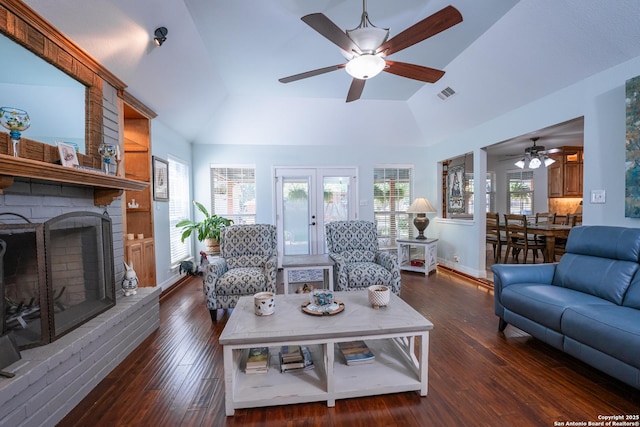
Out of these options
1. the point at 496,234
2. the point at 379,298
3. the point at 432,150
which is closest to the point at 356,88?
the point at 379,298

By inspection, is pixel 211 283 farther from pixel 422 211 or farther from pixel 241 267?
pixel 422 211

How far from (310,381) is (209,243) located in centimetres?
339

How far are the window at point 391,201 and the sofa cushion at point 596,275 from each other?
3.18 metres

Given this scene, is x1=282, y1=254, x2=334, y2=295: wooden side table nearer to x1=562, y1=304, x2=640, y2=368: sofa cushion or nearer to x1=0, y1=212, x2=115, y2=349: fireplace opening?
x1=0, y1=212, x2=115, y2=349: fireplace opening

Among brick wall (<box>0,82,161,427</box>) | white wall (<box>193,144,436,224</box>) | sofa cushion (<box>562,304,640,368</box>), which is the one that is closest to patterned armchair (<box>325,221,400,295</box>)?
sofa cushion (<box>562,304,640,368</box>)

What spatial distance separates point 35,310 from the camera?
5.54ft

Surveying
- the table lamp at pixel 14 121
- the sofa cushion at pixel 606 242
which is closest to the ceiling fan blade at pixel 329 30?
the table lamp at pixel 14 121

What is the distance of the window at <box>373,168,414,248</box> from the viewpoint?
5602mm

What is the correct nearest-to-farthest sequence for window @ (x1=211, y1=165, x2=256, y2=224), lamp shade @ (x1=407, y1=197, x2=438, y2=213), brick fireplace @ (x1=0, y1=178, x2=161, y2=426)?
brick fireplace @ (x1=0, y1=178, x2=161, y2=426), lamp shade @ (x1=407, y1=197, x2=438, y2=213), window @ (x1=211, y1=165, x2=256, y2=224)

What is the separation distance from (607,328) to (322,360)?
1819mm

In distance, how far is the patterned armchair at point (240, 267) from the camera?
2865 mm

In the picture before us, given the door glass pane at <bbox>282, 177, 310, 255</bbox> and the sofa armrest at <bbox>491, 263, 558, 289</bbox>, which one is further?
the door glass pane at <bbox>282, 177, 310, 255</bbox>

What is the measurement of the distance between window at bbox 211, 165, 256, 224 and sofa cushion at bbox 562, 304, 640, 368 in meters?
4.68

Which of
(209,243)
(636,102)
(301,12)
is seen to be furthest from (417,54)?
(209,243)
